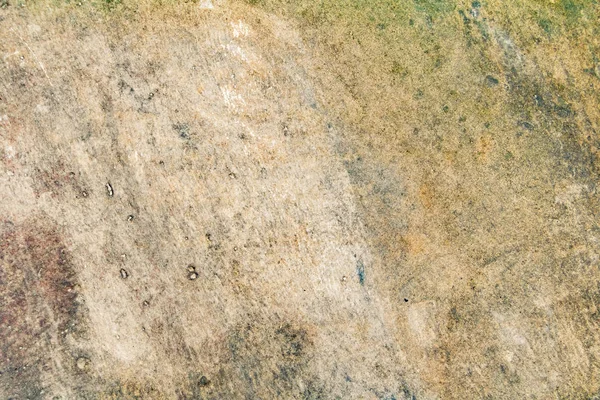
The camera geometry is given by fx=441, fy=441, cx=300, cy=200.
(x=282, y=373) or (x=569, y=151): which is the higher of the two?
(x=569, y=151)

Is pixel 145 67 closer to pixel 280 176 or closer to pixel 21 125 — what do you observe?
pixel 21 125

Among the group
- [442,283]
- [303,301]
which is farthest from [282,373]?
[442,283]

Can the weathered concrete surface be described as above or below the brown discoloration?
above

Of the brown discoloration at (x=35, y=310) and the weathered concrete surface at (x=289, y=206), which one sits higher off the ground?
the weathered concrete surface at (x=289, y=206)
